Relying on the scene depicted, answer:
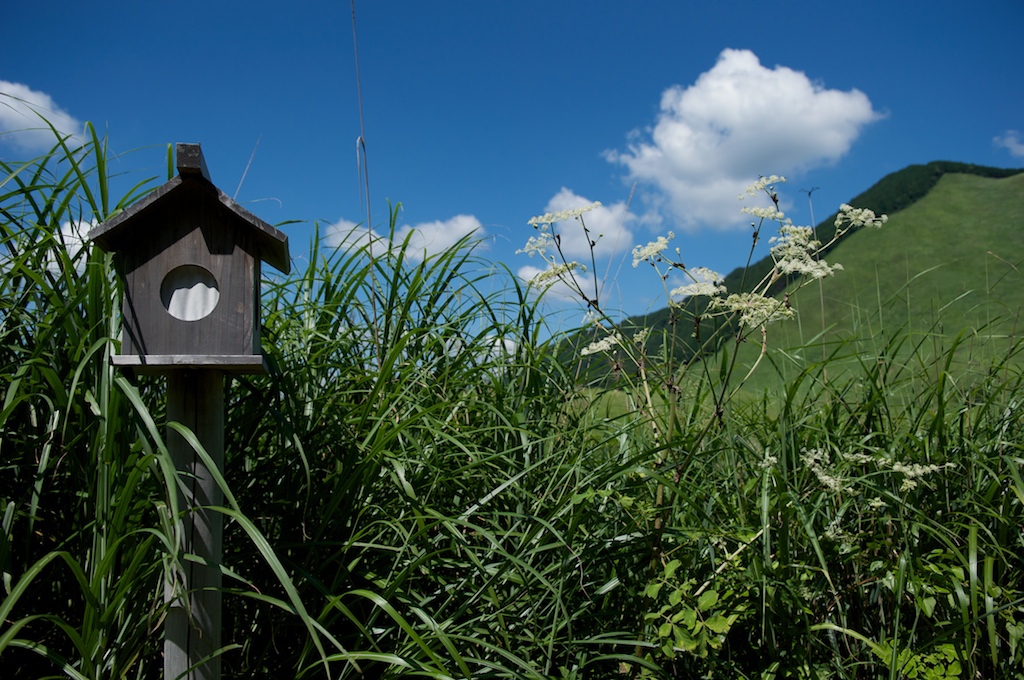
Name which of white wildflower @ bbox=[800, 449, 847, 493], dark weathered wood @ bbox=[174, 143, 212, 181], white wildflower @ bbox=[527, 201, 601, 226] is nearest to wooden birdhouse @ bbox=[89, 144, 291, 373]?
dark weathered wood @ bbox=[174, 143, 212, 181]

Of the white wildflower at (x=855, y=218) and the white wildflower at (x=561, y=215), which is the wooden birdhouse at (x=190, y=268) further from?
the white wildflower at (x=855, y=218)

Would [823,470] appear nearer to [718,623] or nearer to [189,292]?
[718,623]

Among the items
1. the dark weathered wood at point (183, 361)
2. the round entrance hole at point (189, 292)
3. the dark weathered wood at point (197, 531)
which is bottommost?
the dark weathered wood at point (197, 531)

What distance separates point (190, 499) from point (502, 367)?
1.14 meters

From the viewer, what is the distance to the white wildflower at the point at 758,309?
186 centimetres

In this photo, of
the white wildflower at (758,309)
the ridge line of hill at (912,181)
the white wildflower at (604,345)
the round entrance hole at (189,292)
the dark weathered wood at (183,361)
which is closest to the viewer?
the dark weathered wood at (183,361)

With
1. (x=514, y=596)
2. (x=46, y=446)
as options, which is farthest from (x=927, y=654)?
(x=46, y=446)

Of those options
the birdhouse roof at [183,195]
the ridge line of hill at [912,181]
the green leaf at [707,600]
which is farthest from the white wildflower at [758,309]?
the ridge line of hill at [912,181]

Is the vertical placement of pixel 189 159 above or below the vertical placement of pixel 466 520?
above

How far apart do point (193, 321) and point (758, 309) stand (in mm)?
1342

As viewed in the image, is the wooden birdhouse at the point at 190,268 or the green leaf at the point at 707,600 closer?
the wooden birdhouse at the point at 190,268

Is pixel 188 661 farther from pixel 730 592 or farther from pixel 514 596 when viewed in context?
pixel 730 592

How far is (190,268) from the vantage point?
1.71 meters

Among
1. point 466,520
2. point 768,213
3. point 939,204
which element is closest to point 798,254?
point 768,213
